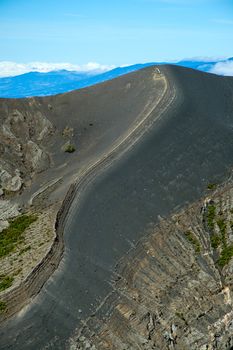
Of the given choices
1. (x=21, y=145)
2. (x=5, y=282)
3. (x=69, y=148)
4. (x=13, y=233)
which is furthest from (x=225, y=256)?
(x=21, y=145)

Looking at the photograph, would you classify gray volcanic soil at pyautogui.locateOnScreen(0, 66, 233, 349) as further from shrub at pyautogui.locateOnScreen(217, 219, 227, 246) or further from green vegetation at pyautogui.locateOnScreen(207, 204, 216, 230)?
shrub at pyautogui.locateOnScreen(217, 219, 227, 246)

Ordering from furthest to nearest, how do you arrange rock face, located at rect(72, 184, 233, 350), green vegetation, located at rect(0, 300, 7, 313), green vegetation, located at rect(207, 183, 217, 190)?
green vegetation, located at rect(207, 183, 217, 190) → rock face, located at rect(72, 184, 233, 350) → green vegetation, located at rect(0, 300, 7, 313)

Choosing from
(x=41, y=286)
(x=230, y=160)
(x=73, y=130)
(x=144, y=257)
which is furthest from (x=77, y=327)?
(x=73, y=130)

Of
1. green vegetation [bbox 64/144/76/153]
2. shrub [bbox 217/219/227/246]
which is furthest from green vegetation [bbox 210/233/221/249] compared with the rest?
green vegetation [bbox 64/144/76/153]

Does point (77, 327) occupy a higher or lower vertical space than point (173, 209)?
lower

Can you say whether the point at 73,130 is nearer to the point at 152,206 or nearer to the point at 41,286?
the point at 152,206

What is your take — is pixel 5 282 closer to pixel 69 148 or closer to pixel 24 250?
pixel 24 250
